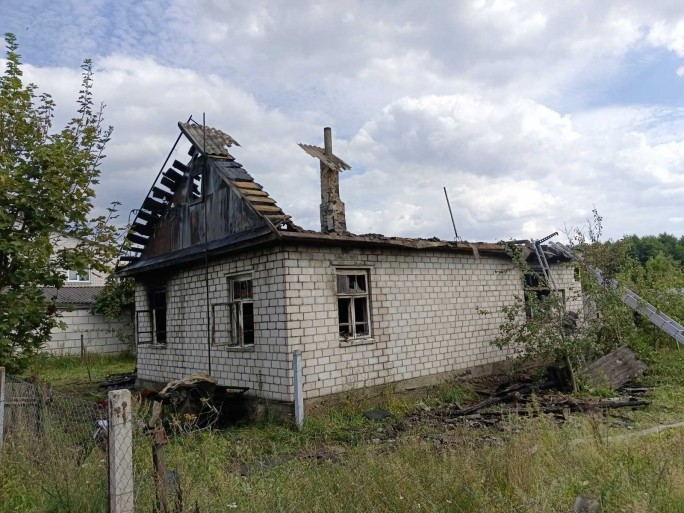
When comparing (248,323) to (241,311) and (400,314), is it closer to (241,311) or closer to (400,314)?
(241,311)

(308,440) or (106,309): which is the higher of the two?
(106,309)

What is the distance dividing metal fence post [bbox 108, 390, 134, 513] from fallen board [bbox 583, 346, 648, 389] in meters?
10.1

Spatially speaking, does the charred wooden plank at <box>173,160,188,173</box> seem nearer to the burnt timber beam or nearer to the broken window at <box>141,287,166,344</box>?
the burnt timber beam

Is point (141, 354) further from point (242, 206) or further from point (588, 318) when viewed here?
point (588, 318)

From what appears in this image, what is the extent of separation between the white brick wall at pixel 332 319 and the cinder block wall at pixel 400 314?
0.02 meters

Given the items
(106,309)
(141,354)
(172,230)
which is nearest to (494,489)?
(172,230)

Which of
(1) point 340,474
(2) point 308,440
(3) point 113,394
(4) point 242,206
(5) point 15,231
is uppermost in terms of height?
(4) point 242,206

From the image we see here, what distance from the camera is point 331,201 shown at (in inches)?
534

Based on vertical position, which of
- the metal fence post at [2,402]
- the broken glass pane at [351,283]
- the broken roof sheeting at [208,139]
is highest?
the broken roof sheeting at [208,139]

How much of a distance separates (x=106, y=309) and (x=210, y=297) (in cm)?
1491

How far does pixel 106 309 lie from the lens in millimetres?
24359

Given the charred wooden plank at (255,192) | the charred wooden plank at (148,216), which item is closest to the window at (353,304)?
the charred wooden plank at (255,192)

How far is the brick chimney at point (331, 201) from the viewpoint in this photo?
1351cm

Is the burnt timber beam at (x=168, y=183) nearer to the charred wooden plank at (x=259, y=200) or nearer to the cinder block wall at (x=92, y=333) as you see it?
the charred wooden plank at (x=259, y=200)
